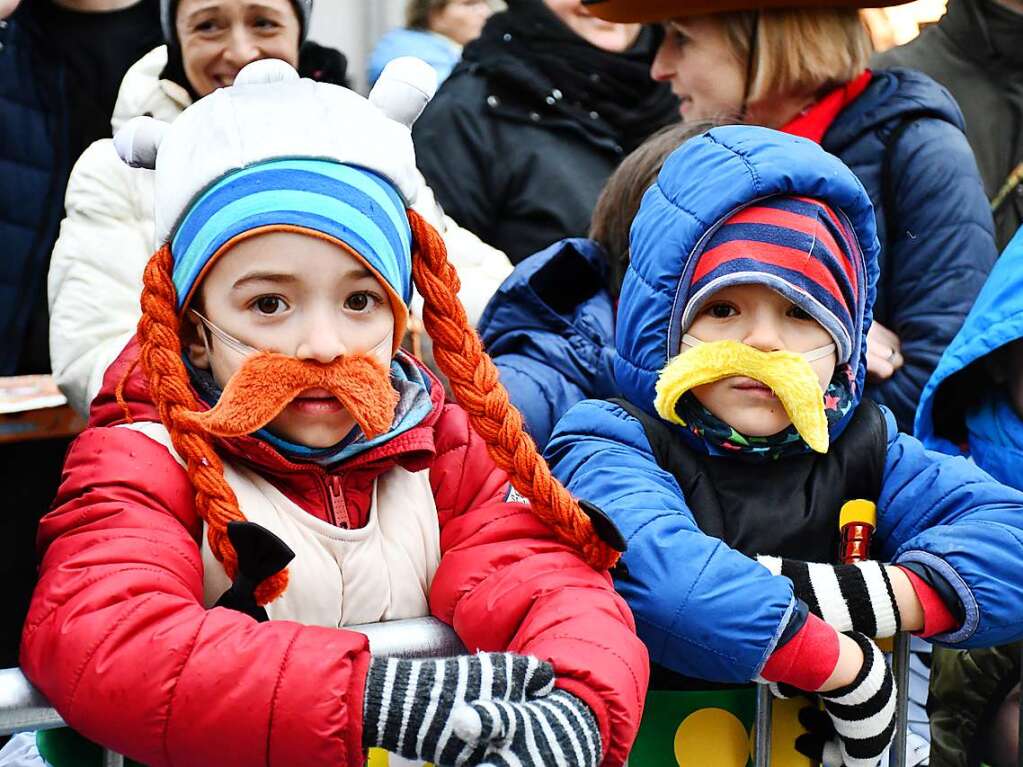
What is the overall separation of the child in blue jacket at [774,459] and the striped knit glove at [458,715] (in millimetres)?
572

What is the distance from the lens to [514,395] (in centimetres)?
333

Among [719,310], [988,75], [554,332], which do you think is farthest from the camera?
[988,75]

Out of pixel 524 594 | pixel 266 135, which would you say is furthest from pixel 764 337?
pixel 266 135

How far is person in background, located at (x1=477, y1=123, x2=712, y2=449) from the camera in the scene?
3387 mm

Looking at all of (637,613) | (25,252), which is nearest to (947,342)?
(637,613)

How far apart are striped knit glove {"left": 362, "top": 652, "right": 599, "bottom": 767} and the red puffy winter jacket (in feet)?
0.11

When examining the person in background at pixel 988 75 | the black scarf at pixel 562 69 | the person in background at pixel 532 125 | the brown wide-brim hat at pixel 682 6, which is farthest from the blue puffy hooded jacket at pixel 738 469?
the person in background at pixel 988 75

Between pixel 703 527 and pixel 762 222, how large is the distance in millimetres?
557

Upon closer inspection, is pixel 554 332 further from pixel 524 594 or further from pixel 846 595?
pixel 524 594

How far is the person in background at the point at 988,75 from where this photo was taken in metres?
4.54

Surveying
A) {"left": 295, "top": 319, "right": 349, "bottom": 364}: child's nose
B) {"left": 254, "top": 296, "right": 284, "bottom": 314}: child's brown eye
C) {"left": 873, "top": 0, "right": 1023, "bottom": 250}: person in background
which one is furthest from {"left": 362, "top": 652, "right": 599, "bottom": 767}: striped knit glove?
{"left": 873, "top": 0, "right": 1023, "bottom": 250}: person in background

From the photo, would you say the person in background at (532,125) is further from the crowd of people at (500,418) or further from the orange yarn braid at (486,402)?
the orange yarn braid at (486,402)

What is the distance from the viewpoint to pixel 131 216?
11.6 feet

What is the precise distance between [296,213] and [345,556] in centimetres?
52
